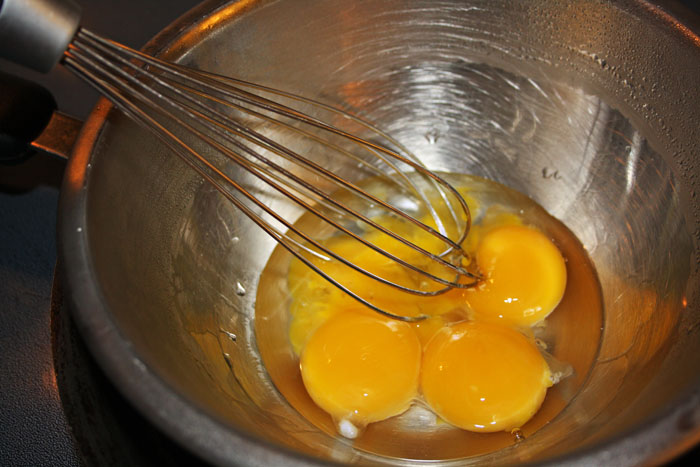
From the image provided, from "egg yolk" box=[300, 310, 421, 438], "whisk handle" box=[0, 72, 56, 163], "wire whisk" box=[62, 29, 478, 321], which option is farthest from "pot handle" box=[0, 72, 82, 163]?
"egg yolk" box=[300, 310, 421, 438]

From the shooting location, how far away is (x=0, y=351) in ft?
3.33

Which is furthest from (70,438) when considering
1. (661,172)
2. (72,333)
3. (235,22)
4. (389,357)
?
(661,172)

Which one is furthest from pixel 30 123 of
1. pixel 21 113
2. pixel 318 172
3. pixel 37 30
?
pixel 318 172

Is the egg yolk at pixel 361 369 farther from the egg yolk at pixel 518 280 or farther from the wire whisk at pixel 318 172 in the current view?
the egg yolk at pixel 518 280

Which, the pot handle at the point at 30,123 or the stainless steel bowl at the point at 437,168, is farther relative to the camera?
the pot handle at the point at 30,123

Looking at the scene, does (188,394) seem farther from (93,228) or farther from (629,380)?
(629,380)

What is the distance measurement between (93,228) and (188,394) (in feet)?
0.83

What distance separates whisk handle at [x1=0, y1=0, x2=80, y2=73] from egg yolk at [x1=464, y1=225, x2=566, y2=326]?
747 mm

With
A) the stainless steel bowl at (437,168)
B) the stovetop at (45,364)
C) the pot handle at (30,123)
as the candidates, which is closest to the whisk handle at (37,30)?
the stainless steel bowl at (437,168)

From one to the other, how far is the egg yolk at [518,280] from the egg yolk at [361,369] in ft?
0.53

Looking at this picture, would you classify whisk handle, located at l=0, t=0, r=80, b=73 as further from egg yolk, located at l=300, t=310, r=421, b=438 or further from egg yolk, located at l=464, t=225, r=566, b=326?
egg yolk, located at l=464, t=225, r=566, b=326

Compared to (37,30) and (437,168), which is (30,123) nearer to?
(37,30)

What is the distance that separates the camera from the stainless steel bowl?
688mm

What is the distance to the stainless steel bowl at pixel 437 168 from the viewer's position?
2.26 feet
